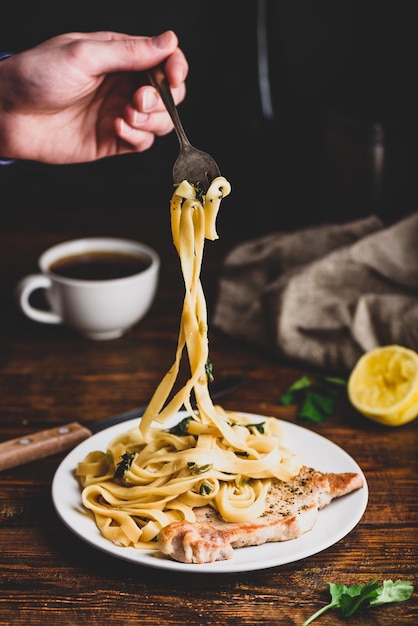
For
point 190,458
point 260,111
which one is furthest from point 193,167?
point 260,111

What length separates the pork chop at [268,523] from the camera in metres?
1.63

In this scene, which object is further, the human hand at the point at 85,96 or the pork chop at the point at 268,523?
the human hand at the point at 85,96

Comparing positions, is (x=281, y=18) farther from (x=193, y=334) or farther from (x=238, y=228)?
(x=193, y=334)

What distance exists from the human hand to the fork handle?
0.03 m

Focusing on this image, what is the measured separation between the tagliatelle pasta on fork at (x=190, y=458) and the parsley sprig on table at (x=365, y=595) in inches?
9.3

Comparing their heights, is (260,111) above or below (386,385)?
above

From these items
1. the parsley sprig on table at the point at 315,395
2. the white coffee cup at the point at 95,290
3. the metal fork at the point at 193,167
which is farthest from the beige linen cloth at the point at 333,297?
the metal fork at the point at 193,167

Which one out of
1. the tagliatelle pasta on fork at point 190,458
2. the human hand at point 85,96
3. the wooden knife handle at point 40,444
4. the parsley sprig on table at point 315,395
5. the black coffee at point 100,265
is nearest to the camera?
the tagliatelle pasta on fork at point 190,458

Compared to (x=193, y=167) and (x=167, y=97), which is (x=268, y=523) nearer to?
(x=193, y=167)

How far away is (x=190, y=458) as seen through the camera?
1.90 m

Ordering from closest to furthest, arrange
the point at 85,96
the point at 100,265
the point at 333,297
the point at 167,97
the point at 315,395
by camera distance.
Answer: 1. the point at 167,97
2. the point at 315,395
3. the point at 85,96
4. the point at 333,297
5. the point at 100,265

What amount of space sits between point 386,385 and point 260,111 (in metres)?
1.61

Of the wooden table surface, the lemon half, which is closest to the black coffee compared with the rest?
the wooden table surface

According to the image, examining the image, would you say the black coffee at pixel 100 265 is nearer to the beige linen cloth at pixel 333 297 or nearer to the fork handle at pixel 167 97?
the beige linen cloth at pixel 333 297
